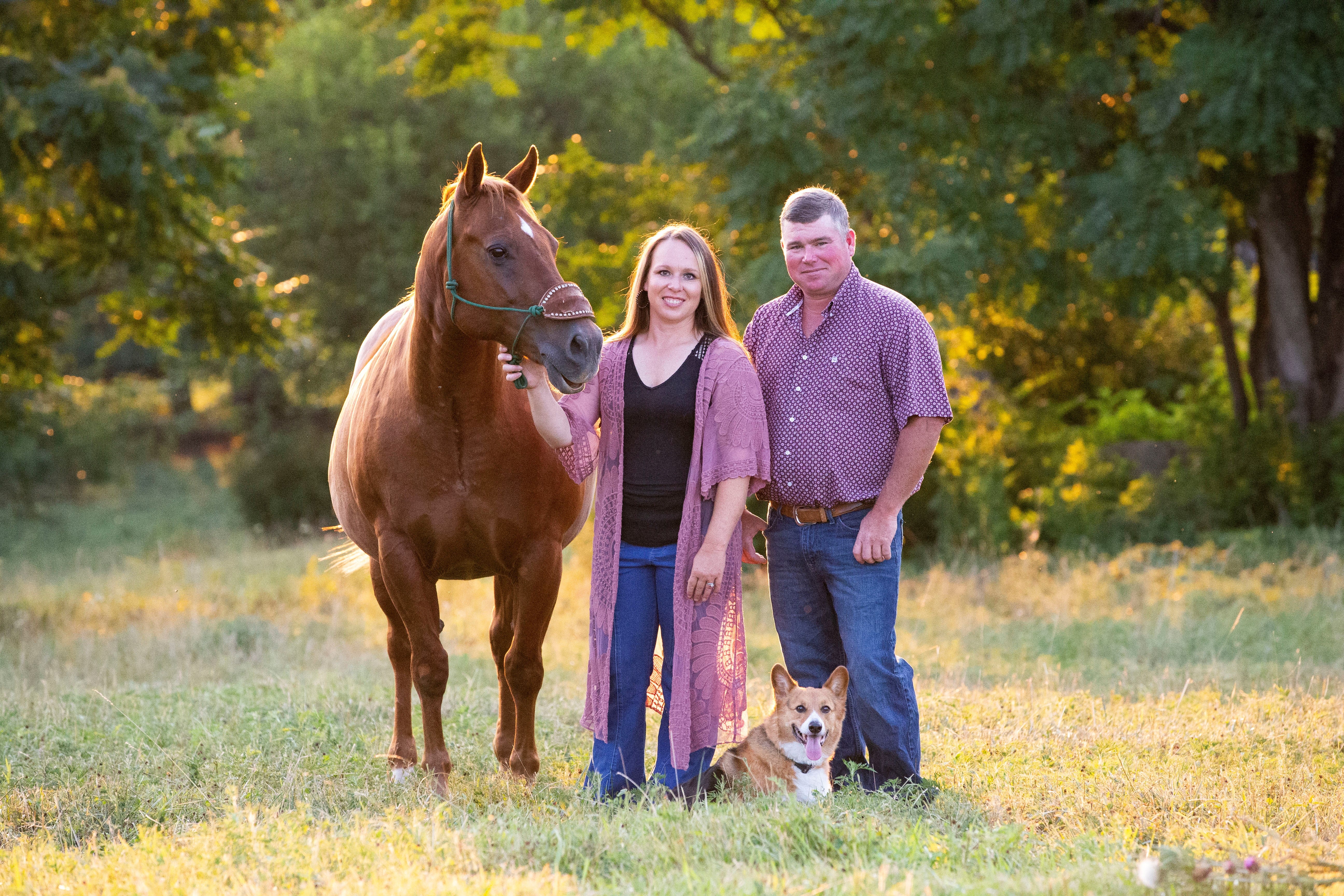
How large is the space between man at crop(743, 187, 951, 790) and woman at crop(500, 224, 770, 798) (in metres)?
0.23

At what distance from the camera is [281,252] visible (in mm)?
22078

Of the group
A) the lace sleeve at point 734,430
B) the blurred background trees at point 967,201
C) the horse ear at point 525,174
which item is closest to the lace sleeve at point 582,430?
the lace sleeve at point 734,430

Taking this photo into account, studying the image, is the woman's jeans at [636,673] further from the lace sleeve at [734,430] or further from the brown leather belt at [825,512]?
the brown leather belt at [825,512]

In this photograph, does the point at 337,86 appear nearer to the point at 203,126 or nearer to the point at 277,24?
the point at 277,24

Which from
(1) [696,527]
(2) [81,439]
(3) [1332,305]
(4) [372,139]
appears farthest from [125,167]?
(2) [81,439]

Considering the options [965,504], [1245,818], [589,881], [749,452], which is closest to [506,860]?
[589,881]

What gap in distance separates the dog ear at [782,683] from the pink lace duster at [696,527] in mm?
123

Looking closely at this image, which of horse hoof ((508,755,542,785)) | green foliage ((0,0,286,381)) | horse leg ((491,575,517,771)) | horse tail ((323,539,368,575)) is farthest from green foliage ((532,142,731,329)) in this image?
horse hoof ((508,755,542,785))

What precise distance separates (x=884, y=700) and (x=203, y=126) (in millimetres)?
8064

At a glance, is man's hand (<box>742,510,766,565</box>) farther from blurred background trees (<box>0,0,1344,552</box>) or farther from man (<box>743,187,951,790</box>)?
blurred background trees (<box>0,0,1344,552</box>)

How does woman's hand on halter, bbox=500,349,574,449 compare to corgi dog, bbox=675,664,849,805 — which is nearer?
woman's hand on halter, bbox=500,349,574,449

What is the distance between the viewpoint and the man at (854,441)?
13.9 feet

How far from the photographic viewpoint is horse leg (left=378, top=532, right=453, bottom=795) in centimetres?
471

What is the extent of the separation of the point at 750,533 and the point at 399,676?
2.05 meters
